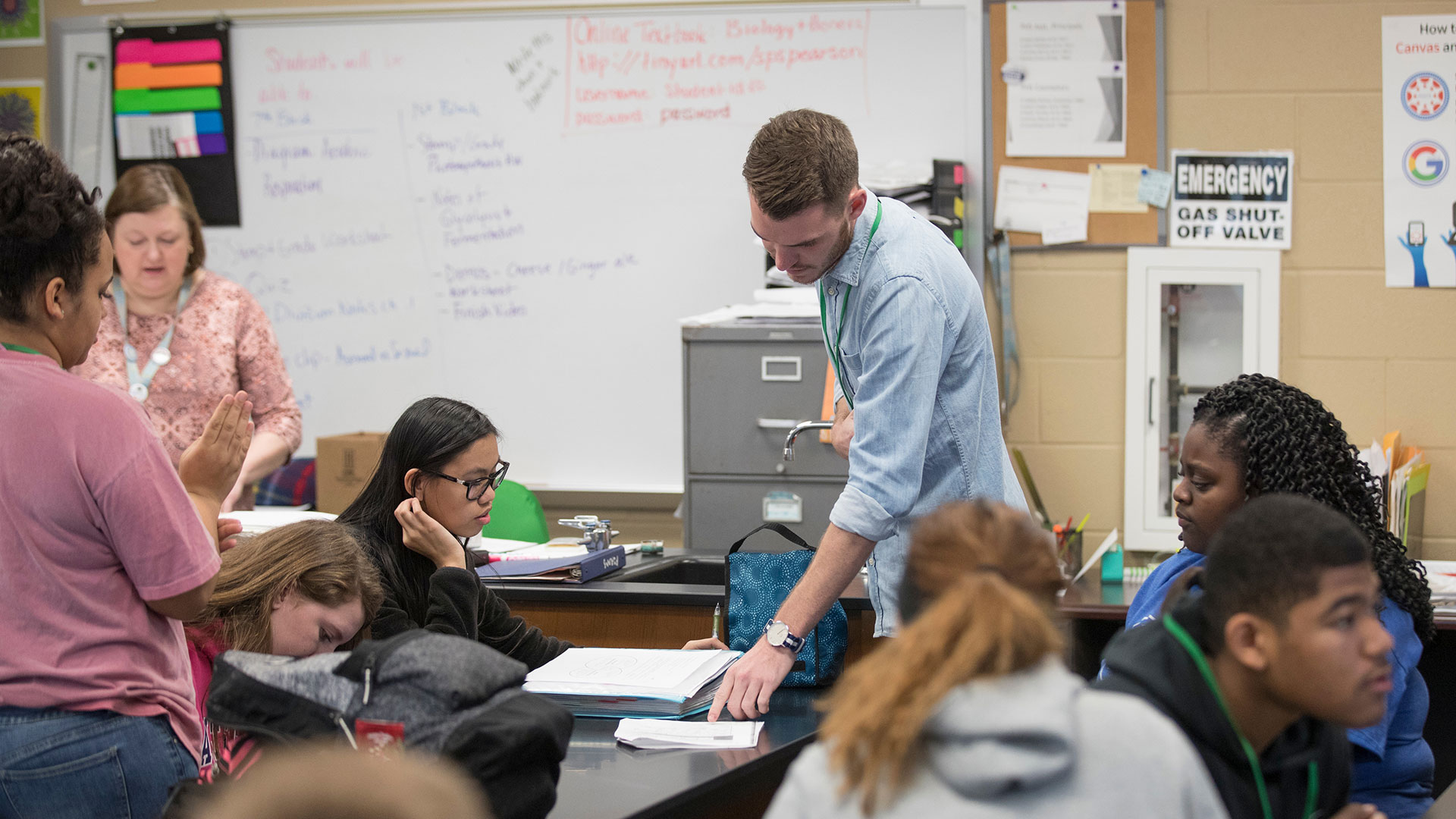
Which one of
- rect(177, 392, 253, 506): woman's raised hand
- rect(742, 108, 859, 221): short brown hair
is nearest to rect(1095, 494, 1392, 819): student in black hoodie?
rect(742, 108, 859, 221): short brown hair

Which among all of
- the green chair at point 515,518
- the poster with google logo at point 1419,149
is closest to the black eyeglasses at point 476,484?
the green chair at point 515,518

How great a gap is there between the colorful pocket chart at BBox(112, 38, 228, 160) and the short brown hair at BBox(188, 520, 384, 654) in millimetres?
2678

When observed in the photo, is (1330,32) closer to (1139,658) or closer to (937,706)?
(1139,658)

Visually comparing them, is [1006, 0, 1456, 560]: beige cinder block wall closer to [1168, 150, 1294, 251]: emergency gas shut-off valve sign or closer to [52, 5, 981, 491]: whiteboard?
[1168, 150, 1294, 251]: emergency gas shut-off valve sign

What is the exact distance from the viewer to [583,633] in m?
2.14

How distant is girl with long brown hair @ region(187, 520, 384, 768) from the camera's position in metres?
1.54

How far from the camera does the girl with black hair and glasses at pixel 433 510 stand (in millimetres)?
1757

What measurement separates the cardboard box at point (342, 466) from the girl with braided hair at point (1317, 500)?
94.0 inches

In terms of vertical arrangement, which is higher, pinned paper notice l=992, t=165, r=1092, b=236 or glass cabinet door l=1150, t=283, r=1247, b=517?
pinned paper notice l=992, t=165, r=1092, b=236

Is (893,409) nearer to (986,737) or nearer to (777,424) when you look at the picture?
(986,737)

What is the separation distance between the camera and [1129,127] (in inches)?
134

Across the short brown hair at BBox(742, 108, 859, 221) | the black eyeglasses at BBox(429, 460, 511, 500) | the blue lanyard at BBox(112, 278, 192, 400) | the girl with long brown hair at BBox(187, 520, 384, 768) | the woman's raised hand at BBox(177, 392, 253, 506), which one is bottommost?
the girl with long brown hair at BBox(187, 520, 384, 768)

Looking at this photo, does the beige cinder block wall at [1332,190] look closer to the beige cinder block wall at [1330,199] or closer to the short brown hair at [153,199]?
the beige cinder block wall at [1330,199]

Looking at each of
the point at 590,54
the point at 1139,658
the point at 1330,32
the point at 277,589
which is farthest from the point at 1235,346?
the point at 277,589
